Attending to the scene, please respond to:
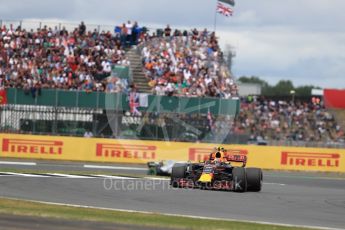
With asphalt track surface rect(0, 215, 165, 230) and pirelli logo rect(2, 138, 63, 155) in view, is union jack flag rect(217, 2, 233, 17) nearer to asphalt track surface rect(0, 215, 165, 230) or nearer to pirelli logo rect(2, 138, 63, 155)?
pirelli logo rect(2, 138, 63, 155)

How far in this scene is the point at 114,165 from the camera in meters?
30.8

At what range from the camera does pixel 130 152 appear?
3188cm

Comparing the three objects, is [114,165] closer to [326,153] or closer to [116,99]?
[116,99]

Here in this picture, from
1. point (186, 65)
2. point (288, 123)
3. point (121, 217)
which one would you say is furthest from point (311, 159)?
point (121, 217)

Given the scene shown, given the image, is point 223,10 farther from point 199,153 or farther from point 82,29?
point 199,153

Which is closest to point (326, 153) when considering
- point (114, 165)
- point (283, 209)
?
point (114, 165)

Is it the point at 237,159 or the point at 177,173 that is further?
the point at 237,159

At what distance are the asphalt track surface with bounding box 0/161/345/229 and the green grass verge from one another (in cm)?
103

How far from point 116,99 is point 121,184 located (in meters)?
13.6

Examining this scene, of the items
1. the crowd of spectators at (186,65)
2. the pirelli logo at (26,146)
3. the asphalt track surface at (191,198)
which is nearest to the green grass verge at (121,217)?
the asphalt track surface at (191,198)

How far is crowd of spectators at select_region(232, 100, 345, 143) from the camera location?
35.9 meters

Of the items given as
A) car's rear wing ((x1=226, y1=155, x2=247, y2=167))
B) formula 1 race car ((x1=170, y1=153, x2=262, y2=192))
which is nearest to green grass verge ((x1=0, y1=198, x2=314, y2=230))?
formula 1 race car ((x1=170, y1=153, x2=262, y2=192))

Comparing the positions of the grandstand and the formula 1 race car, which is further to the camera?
the grandstand

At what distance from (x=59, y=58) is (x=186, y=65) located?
20.4 ft
